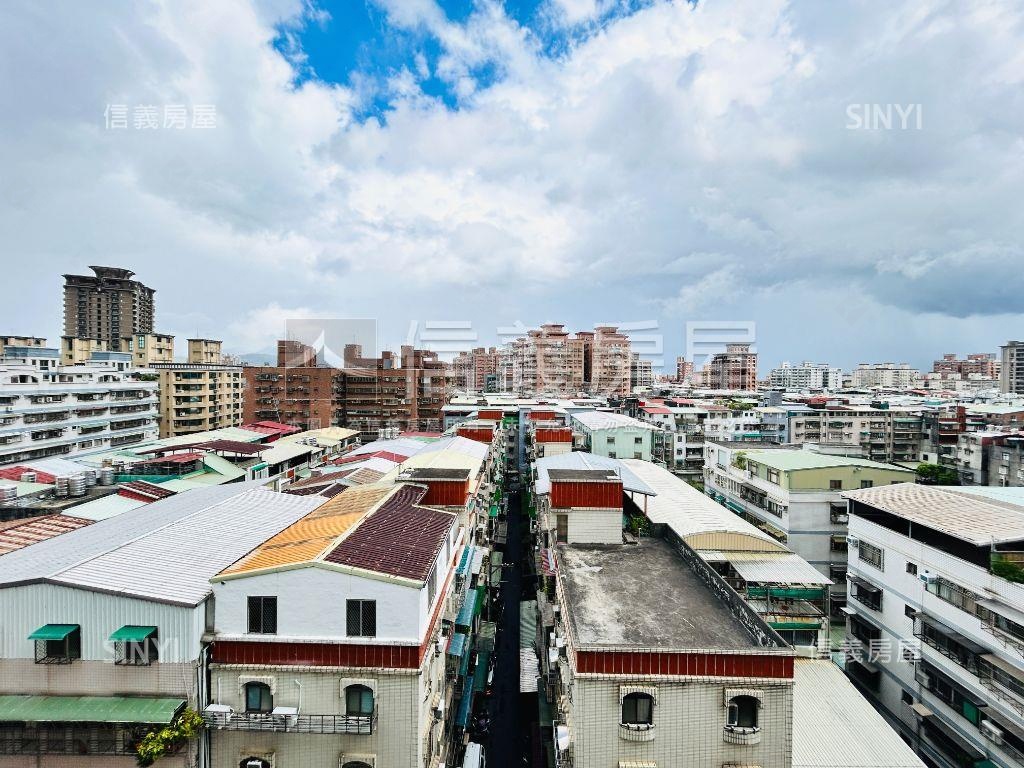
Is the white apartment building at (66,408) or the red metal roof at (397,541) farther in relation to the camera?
the white apartment building at (66,408)

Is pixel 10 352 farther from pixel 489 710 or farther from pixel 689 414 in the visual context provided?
pixel 689 414

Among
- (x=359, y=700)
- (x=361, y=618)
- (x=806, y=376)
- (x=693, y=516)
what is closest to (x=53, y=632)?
(x=361, y=618)

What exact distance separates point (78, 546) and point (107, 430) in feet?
142

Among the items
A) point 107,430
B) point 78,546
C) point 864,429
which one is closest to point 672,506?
point 78,546

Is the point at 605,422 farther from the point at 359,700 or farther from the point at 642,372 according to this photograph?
the point at 642,372

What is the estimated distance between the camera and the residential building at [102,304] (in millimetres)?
118938

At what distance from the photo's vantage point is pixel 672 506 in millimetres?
23594

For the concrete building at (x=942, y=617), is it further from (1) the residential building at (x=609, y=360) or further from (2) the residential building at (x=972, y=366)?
(2) the residential building at (x=972, y=366)

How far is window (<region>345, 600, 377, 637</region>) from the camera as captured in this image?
429 inches

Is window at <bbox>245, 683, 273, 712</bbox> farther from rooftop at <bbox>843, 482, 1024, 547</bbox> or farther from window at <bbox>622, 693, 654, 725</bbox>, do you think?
rooftop at <bbox>843, 482, 1024, 547</bbox>

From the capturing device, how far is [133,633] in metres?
10.2

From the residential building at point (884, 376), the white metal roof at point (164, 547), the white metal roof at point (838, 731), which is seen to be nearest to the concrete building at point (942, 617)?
the white metal roof at point (838, 731)

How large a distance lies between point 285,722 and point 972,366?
227711mm

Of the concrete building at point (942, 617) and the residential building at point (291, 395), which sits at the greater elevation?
the residential building at point (291, 395)
